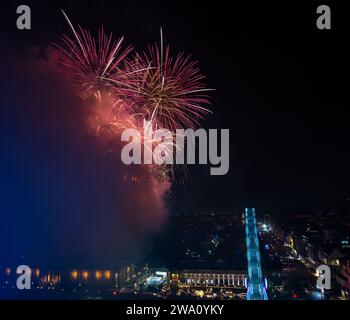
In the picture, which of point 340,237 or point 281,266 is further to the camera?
point 340,237
